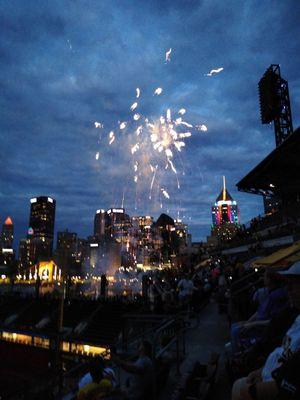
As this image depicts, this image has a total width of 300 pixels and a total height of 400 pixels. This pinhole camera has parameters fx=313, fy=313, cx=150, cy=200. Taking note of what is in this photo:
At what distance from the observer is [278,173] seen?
3388 centimetres

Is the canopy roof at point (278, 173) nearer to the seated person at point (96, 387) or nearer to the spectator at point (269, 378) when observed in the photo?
the seated person at point (96, 387)

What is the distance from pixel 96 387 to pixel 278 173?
3324cm

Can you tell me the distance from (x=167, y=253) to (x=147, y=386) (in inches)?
3782

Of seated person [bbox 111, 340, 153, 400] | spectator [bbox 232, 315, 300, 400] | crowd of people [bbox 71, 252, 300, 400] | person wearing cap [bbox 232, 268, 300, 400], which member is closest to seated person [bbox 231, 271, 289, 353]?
crowd of people [bbox 71, 252, 300, 400]

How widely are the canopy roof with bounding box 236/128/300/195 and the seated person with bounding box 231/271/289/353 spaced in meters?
21.4

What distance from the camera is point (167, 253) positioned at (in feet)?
328

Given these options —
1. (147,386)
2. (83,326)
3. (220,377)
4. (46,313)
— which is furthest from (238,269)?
(46,313)

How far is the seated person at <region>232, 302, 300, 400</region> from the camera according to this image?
2.22 meters

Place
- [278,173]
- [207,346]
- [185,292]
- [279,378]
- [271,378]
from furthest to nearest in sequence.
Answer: [278,173], [185,292], [207,346], [271,378], [279,378]

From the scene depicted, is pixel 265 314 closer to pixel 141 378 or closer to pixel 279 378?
pixel 141 378

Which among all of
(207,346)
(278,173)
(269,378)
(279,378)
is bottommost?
(207,346)

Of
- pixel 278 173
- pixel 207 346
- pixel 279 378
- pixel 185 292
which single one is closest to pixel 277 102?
pixel 278 173

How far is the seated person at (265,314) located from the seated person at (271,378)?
2499 mm

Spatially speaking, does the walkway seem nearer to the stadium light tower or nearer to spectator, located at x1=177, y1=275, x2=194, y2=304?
spectator, located at x1=177, y1=275, x2=194, y2=304
